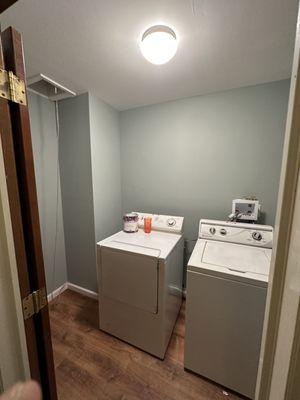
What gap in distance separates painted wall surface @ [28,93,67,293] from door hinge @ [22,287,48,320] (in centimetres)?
147

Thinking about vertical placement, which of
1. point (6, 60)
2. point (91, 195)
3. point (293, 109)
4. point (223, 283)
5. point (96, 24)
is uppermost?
point (96, 24)

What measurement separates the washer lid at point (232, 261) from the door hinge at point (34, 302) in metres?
0.90

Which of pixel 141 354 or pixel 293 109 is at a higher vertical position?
pixel 293 109

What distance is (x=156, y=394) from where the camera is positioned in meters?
1.21

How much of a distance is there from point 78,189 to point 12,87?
1515 mm

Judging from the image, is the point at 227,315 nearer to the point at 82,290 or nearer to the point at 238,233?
the point at 238,233

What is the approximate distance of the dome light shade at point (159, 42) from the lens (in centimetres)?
102

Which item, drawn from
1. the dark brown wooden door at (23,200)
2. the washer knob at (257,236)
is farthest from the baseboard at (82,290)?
the washer knob at (257,236)

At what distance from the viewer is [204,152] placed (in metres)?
1.92

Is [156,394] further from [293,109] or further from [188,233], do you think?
[293,109]

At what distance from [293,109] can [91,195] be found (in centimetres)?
186

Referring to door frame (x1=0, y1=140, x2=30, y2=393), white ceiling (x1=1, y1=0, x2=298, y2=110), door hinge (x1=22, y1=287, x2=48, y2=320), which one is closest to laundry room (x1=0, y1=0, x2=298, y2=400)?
white ceiling (x1=1, y1=0, x2=298, y2=110)

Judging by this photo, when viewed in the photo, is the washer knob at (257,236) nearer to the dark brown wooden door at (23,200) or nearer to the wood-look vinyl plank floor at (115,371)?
the wood-look vinyl plank floor at (115,371)

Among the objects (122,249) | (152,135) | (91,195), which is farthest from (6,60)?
(152,135)
